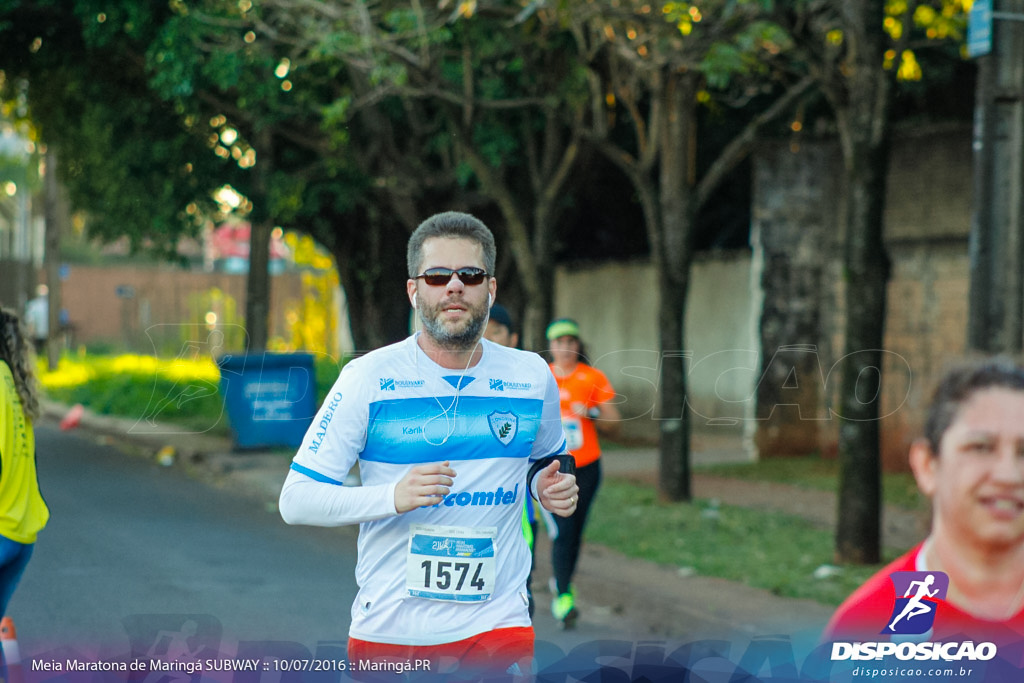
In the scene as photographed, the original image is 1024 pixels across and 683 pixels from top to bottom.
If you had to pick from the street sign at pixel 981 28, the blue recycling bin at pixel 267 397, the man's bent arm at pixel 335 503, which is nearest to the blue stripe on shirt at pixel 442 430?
the man's bent arm at pixel 335 503

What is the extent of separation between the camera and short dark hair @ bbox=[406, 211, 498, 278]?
3281mm

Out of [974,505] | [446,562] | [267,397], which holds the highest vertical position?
[974,505]

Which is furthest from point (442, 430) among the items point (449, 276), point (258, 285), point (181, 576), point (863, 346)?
point (258, 285)

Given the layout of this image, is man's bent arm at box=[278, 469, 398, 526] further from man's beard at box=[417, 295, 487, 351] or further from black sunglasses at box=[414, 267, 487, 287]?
black sunglasses at box=[414, 267, 487, 287]

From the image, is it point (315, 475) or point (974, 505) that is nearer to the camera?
point (974, 505)

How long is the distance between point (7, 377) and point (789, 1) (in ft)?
23.9

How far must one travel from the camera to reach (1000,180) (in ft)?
22.2

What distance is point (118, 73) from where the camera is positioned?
54.3 ft

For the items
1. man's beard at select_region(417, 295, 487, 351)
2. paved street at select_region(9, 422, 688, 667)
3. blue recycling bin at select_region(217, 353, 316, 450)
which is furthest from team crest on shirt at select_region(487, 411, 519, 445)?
blue recycling bin at select_region(217, 353, 316, 450)

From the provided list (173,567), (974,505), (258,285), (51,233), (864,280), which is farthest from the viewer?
(51,233)

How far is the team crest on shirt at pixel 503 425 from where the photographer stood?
3382 millimetres

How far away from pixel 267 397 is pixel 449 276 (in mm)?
13640

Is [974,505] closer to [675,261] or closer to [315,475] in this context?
[315,475]

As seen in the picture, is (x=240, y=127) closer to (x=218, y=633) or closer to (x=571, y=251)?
(x=571, y=251)
